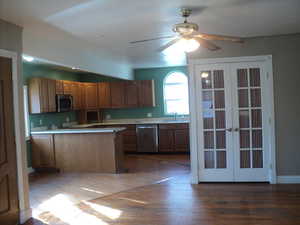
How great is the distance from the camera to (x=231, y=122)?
4934 millimetres

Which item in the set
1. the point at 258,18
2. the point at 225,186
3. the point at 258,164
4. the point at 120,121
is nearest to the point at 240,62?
the point at 258,18

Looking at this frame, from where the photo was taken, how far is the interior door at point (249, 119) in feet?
16.0

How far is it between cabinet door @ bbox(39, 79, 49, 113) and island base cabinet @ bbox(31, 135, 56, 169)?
23.8 inches

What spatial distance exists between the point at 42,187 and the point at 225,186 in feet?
10.2

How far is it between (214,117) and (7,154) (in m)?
3.15

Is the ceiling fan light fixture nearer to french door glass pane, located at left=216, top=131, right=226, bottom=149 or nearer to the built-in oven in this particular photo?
french door glass pane, located at left=216, top=131, right=226, bottom=149

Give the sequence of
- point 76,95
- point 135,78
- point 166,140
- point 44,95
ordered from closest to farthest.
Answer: point 44,95, point 166,140, point 76,95, point 135,78

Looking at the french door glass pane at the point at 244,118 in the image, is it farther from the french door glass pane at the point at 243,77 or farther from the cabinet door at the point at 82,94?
the cabinet door at the point at 82,94

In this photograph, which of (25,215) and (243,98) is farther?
(243,98)

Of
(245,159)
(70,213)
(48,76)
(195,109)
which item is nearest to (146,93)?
(48,76)

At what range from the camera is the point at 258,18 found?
146 inches

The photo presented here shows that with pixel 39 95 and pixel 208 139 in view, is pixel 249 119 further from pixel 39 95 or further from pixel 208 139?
pixel 39 95

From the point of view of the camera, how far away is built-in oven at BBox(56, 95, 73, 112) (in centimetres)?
694

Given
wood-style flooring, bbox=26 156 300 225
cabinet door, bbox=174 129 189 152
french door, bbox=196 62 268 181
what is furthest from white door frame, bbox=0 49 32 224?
cabinet door, bbox=174 129 189 152
